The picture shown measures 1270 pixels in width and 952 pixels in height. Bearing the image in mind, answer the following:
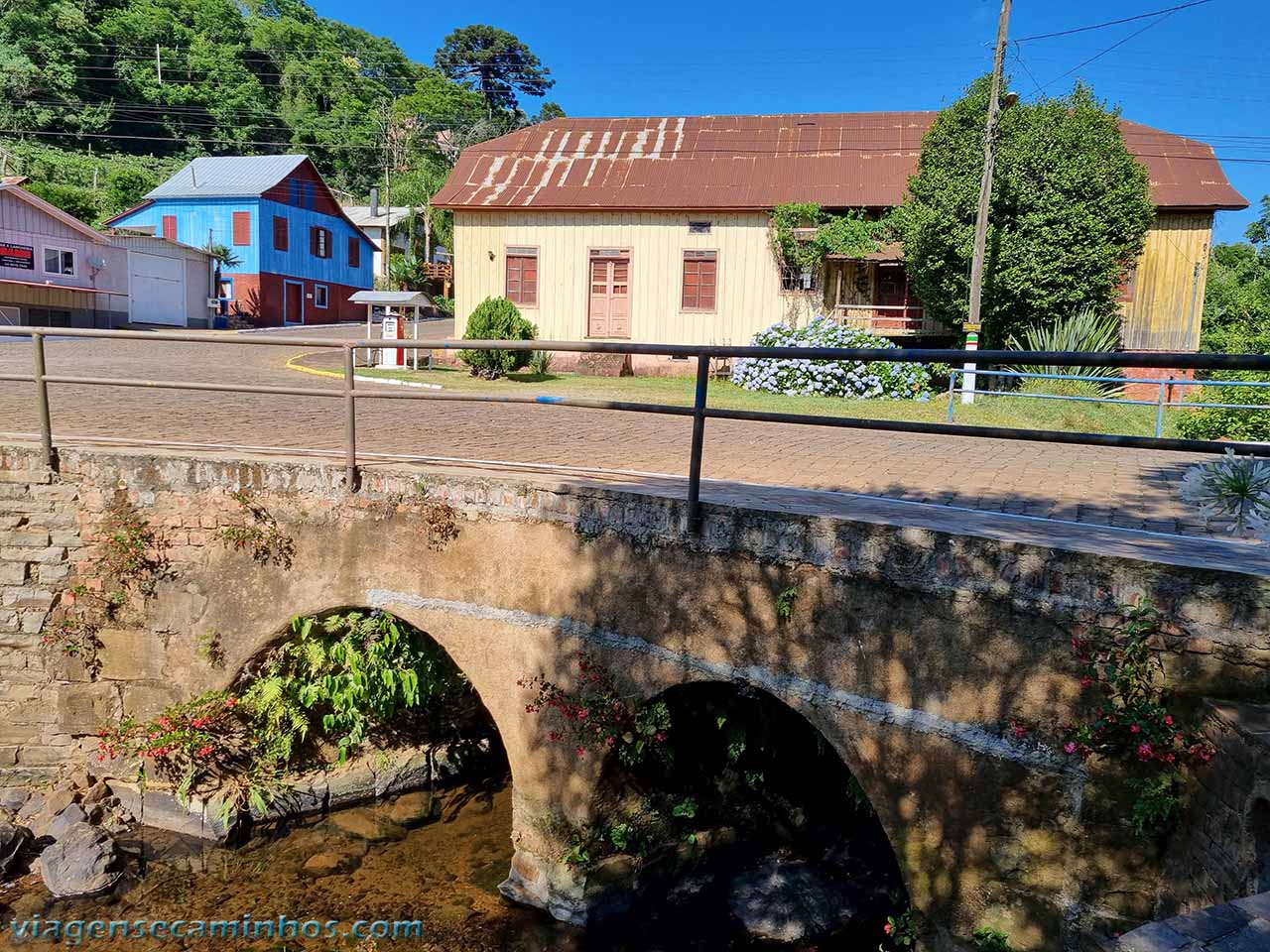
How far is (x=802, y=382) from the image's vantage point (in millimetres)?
16297

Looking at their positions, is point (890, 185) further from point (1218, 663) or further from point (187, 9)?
point (187, 9)

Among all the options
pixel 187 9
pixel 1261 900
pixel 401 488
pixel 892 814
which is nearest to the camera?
pixel 1261 900

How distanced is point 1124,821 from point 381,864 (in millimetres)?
4440

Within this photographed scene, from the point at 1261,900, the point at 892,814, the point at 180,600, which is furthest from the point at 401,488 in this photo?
the point at 1261,900

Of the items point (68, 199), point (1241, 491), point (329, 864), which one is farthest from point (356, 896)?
point (68, 199)

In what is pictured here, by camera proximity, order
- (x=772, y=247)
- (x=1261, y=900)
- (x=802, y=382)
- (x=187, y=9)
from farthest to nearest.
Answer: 1. (x=187, y=9)
2. (x=772, y=247)
3. (x=802, y=382)
4. (x=1261, y=900)

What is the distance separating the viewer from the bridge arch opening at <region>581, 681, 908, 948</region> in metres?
5.48

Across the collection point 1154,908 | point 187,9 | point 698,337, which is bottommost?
point 1154,908

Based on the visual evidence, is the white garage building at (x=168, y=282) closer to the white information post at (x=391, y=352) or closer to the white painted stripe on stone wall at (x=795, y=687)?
the white information post at (x=391, y=352)

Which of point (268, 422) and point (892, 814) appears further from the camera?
Result: point (268, 422)

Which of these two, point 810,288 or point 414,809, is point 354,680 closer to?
point 414,809

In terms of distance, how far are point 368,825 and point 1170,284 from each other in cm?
1930

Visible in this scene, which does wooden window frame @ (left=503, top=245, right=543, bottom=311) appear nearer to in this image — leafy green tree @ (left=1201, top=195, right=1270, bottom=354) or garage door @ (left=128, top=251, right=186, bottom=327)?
leafy green tree @ (left=1201, top=195, right=1270, bottom=354)

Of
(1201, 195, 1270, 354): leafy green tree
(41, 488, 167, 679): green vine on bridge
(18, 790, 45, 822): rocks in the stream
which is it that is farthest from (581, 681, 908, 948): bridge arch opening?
(1201, 195, 1270, 354): leafy green tree
